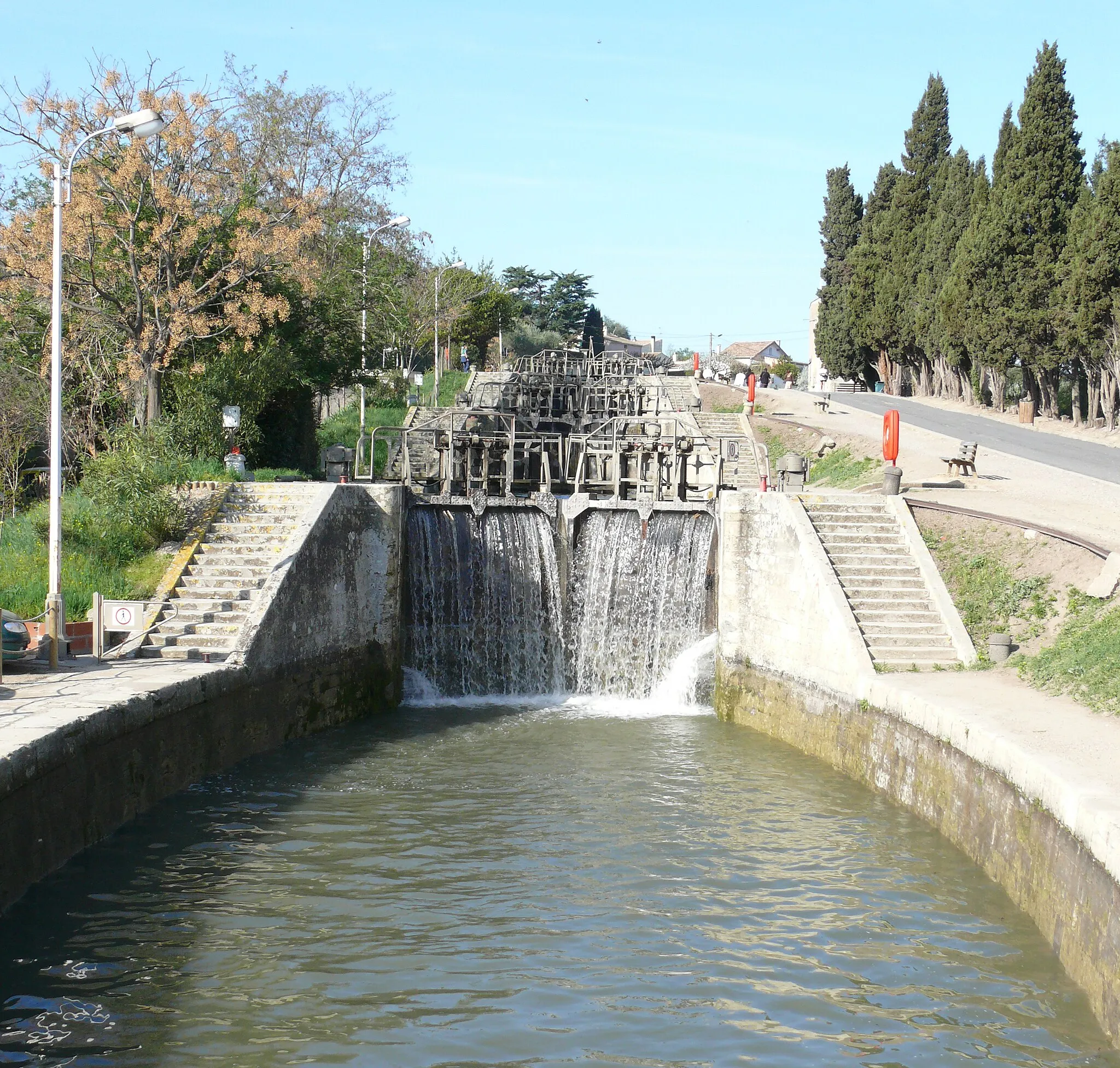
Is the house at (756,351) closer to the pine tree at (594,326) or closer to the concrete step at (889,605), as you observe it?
the pine tree at (594,326)

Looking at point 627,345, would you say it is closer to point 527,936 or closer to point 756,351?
point 756,351

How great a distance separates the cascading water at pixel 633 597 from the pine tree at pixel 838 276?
124ft

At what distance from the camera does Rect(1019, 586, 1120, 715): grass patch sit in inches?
465

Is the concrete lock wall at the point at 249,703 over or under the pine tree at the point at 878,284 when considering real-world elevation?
under

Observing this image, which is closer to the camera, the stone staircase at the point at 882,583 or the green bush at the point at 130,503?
the stone staircase at the point at 882,583

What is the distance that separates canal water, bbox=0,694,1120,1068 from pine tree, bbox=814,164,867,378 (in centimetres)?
4454

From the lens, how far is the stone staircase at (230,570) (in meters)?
14.8

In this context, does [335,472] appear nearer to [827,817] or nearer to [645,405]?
[827,817]

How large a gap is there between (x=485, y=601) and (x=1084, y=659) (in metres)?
9.85

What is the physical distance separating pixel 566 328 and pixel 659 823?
8249 cm

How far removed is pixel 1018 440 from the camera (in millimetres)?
32000

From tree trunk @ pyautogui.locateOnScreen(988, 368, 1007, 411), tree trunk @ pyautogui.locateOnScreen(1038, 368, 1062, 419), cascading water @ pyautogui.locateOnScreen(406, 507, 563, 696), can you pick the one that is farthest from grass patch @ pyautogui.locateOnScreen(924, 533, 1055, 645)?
tree trunk @ pyautogui.locateOnScreen(988, 368, 1007, 411)

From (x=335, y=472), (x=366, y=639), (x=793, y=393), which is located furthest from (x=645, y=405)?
(x=366, y=639)

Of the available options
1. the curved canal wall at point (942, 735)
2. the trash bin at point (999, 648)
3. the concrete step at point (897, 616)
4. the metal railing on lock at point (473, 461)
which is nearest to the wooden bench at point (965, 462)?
the curved canal wall at point (942, 735)
